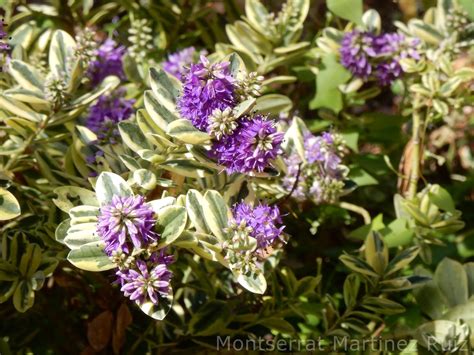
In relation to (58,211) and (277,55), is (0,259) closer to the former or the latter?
(58,211)

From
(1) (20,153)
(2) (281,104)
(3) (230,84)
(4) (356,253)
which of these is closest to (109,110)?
(1) (20,153)

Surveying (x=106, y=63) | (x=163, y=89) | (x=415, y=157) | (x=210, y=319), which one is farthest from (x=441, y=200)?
(x=106, y=63)

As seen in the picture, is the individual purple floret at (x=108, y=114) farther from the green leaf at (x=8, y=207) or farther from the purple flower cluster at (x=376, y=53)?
the purple flower cluster at (x=376, y=53)

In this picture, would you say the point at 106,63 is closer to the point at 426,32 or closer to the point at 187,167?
the point at 187,167

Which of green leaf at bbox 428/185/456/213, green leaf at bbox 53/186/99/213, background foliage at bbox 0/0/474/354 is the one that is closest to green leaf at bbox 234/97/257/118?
background foliage at bbox 0/0/474/354

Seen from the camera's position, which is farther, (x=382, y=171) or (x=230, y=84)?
(x=382, y=171)

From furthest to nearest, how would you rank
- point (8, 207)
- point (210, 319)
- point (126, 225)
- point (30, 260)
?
point (210, 319) → point (30, 260) → point (8, 207) → point (126, 225)

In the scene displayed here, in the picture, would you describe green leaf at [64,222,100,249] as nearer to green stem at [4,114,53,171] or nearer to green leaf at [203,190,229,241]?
green leaf at [203,190,229,241]
